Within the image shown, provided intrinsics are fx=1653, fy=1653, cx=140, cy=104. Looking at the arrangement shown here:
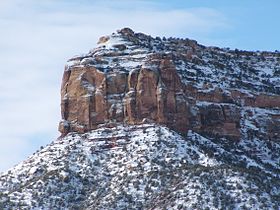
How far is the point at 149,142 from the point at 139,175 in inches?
320

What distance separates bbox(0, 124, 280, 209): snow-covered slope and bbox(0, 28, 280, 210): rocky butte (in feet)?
0.35

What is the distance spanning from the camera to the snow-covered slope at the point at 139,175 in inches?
6471

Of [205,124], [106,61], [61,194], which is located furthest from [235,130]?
[61,194]

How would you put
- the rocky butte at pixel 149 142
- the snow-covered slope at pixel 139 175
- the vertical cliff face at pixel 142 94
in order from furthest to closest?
1. the vertical cliff face at pixel 142 94
2. the rocky butte at pixel 149 142
3. the snow-covered slope at pixel 139 175

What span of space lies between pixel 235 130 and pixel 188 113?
28.6ft

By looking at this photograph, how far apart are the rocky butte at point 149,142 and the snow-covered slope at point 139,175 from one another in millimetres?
107

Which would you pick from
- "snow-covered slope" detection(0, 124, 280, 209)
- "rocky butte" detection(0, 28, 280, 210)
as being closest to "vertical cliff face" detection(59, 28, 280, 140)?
"rocky butte" detection(0, 28, 280, 210)

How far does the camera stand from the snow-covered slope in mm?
164375

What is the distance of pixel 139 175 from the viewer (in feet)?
559

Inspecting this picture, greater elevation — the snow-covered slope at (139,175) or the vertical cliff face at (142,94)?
the vertical cliff face at (142,94)

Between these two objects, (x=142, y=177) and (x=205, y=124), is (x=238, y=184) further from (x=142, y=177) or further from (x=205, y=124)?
(x=205, y=124)

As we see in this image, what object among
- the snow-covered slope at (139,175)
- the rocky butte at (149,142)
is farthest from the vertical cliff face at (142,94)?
the snow-covered slope at (139,175)

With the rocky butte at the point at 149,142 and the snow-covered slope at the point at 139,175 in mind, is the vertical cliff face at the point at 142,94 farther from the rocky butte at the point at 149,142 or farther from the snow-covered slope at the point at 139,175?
the snow-covered slope at the point at 139,175

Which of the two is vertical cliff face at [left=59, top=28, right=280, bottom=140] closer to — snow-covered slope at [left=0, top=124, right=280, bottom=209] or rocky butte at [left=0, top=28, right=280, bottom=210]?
rocky butte at [left=0, top=28, right=280, bottom=210]
